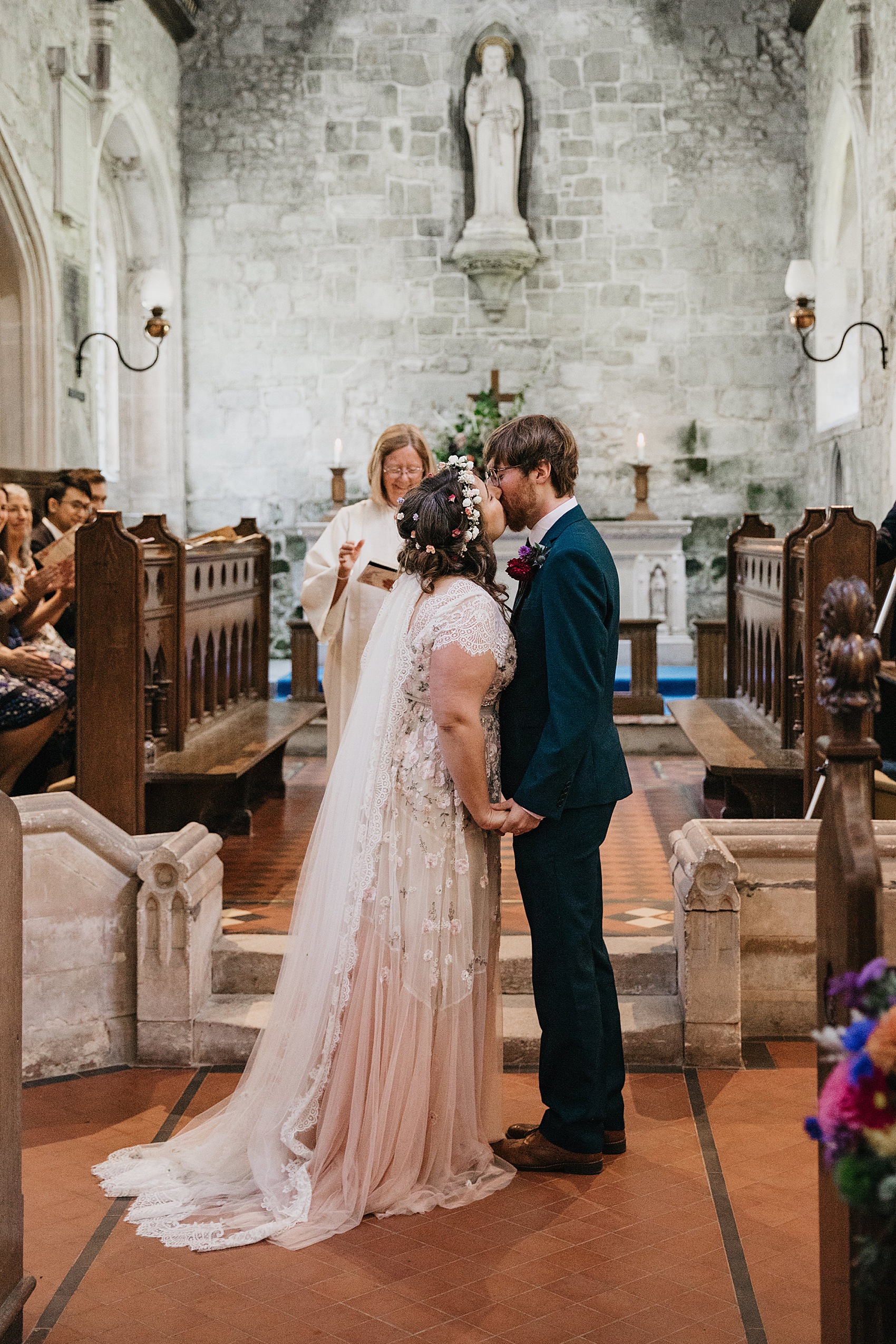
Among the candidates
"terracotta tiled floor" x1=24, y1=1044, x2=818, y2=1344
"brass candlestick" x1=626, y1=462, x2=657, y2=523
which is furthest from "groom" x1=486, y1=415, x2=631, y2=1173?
"brass candlestick" x1=626, y1=462, x2=657, y2=523

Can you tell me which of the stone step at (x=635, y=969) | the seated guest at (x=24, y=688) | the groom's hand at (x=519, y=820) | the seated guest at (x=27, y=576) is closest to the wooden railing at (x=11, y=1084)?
the groom's hand at (x=519, y=820)

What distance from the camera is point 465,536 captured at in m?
2.77

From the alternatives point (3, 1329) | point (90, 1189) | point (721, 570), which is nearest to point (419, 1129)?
point (90, 1189)

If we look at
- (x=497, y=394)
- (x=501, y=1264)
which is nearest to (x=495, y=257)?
(x=497, y=394)

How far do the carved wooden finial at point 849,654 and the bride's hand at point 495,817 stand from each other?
44.8 inches

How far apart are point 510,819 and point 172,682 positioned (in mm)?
2593

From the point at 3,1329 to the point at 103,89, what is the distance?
8877 mm

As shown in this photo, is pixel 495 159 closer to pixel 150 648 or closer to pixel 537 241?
pixel 537 241

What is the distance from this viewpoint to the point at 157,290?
900 cm

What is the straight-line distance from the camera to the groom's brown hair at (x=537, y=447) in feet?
9.16

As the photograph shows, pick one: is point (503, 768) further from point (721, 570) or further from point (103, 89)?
point (721, 570)

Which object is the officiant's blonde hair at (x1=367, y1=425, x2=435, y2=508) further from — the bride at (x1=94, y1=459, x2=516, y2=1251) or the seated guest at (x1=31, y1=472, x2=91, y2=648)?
the seated guest at (x1=31, y1=472, x2=91, y2=648)

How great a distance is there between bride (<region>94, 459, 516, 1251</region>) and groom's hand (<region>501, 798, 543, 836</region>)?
32 mm

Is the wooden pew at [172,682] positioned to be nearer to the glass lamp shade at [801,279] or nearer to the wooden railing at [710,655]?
the wooden railing at [710,655]
